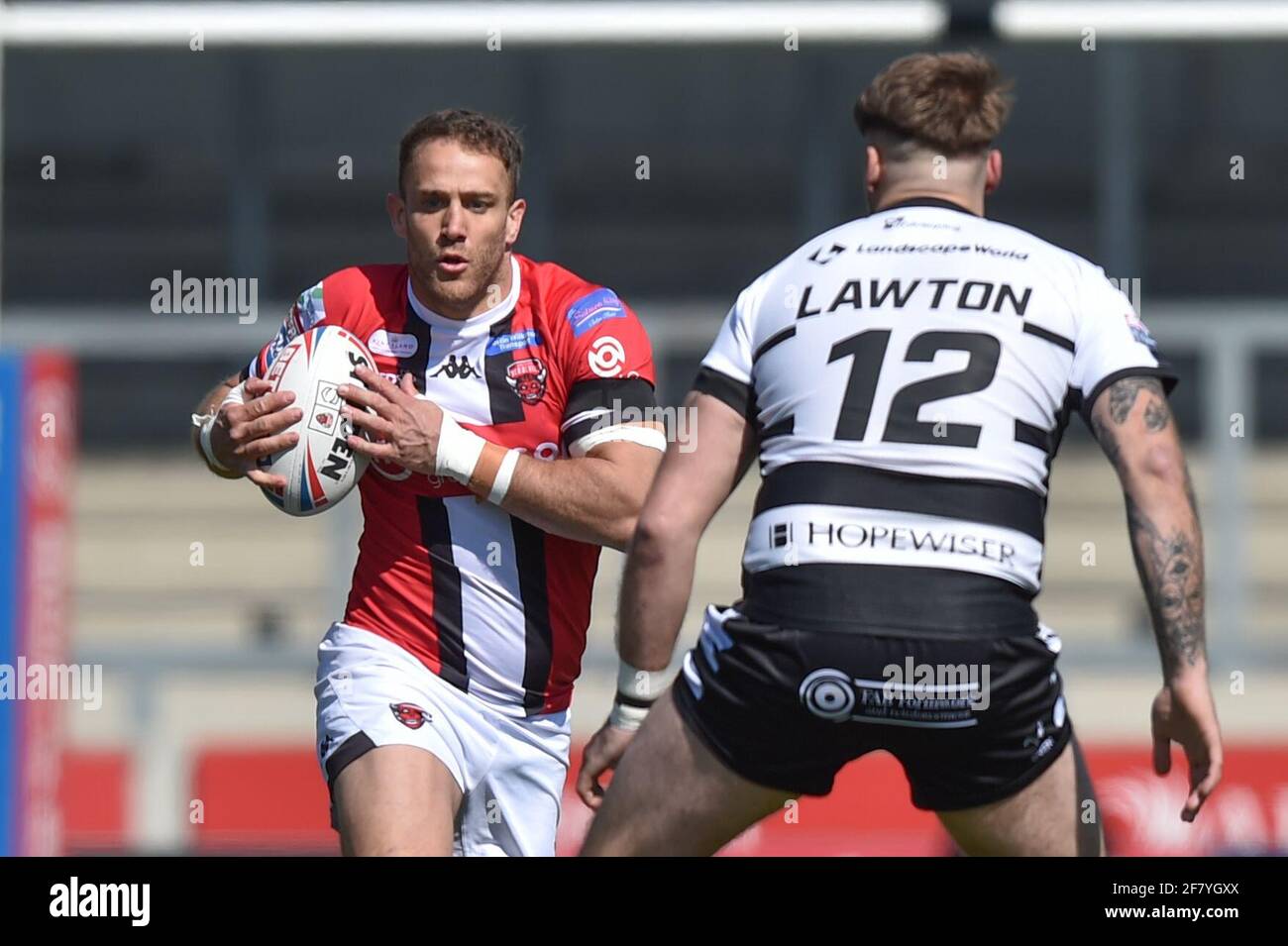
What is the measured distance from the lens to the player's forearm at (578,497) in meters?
4.81

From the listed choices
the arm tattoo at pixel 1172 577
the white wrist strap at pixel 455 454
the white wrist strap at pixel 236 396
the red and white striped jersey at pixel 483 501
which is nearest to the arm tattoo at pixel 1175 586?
the arm tattoo at pixel 1172 577

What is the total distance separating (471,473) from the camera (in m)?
4.80

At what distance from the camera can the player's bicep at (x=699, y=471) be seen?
13.3 feet

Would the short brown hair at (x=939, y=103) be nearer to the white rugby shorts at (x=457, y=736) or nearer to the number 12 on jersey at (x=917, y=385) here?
the number 12 on jersey at (x=917, y=385)

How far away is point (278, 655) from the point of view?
399 inches

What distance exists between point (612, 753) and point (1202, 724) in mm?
1302

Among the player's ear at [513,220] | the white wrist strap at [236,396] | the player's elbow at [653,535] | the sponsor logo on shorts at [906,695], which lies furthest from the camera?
the player's ear at [513,220]

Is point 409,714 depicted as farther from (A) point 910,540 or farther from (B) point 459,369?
(A) point 910,540

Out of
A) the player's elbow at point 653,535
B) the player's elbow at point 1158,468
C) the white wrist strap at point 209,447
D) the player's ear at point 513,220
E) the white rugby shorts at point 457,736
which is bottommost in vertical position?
the white rugby shorts at point 457,736

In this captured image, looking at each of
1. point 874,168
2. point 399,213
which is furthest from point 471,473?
point 874,168

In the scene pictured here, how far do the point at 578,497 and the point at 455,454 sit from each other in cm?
33

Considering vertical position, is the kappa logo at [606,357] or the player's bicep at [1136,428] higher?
the kappa logo at [606,357]

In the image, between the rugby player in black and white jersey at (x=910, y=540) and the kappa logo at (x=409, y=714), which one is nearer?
the rugby player in black and white jersey at (x=910, y=540)

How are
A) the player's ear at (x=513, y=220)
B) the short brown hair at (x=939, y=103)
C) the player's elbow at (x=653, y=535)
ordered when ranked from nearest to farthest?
the player's elbow at (x=653, y=535) < the short brown hair at (x=939, y=103) < the player's ear at (x=513, y=220)
